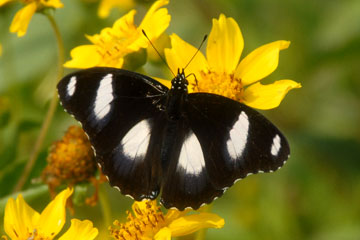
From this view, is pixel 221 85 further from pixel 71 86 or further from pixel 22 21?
pixel 22 21

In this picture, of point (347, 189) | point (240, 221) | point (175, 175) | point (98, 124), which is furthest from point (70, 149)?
point (347, 189)

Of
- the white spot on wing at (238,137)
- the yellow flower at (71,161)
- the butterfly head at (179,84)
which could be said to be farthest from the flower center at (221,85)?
the yellow flower at (71,161)

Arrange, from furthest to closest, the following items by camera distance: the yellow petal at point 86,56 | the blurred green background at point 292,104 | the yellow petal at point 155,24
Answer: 1. the blurred green background at point 292,104
2. the yellow petal at point 86,56
3. the yellow petal at point 155,24

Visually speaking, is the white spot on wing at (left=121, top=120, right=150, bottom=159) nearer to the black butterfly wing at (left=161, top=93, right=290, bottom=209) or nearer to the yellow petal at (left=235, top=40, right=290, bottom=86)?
the black butterfly wing at (left=161, top=93, right=290, bottom=209)

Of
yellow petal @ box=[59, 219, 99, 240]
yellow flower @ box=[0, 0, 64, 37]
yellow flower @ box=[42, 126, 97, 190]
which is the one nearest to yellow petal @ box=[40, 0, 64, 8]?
yellow flower @ box=[0, 0, 64, 37]

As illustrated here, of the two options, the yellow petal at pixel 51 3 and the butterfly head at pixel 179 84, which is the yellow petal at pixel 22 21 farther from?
the butterfly head at pixel 179 84

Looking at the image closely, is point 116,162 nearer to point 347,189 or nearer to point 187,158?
point 187,158
